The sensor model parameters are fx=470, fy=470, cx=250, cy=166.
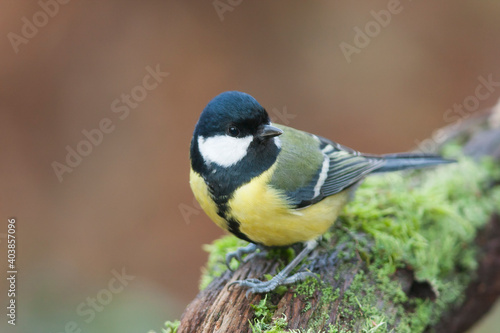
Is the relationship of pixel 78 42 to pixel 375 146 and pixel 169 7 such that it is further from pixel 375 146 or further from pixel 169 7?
pixel 375 146

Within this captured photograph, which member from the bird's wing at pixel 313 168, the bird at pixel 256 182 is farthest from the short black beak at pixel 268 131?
the bird's wing at pixel 313 168

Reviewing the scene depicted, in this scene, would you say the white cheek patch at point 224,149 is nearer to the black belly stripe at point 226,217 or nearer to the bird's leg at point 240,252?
the black belly stripe at point 226,217

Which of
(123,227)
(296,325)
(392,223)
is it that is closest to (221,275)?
(296,325)

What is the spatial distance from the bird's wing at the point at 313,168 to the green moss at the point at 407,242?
14.1 inches

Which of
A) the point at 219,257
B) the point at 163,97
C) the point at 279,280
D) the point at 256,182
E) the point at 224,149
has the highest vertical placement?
the point at 163,97

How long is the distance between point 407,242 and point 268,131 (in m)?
1.26

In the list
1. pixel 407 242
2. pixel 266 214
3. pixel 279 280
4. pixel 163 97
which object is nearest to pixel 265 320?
pixel 279 280

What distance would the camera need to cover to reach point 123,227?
5.86 metres

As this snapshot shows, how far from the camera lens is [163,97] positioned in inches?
244

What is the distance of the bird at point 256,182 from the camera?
248 centimetres

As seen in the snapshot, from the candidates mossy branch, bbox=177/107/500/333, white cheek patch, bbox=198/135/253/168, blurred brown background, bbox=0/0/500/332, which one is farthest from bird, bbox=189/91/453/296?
blurred brown background, bbox=0/0/500/332

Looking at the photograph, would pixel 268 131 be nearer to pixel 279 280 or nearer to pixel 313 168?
pixel 313 168

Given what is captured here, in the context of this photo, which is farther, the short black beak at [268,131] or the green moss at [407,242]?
the green moss at [407,242]

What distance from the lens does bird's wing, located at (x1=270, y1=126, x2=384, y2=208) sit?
266 cm
